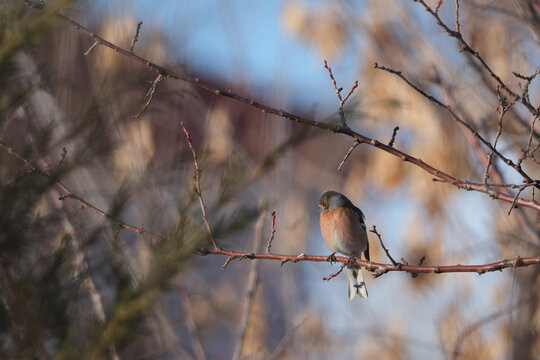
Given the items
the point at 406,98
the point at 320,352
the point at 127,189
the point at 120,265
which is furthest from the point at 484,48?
the point at 120,265

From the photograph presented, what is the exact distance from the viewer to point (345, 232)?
313 centimetres

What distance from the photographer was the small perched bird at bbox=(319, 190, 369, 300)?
3.14 metres

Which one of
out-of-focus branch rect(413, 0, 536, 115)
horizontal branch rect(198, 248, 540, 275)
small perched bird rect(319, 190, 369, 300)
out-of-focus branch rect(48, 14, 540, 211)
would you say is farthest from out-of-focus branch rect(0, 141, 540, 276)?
small perched bird rect(319, 190, 369, 300)

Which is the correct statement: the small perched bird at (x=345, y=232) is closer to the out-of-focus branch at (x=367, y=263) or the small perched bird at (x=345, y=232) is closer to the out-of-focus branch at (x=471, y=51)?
the out-of-focus branch at (x=367, y=263)

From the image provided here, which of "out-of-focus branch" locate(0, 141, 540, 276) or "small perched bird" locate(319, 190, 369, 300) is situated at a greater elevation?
"small perched bird" locate(319, 190, 369, 300)

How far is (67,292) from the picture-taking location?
1.73 metres

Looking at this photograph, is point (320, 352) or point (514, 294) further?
point (320, 352)

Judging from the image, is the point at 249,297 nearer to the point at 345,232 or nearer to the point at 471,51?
the point at 345,232

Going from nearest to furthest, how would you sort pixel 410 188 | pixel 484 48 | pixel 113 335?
pixel 113 335
pixel 484 48
pixel 410 188

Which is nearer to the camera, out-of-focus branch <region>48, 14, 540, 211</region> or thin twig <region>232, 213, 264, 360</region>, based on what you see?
out-of-focus branch <region>48, 14, 540, 211</region>

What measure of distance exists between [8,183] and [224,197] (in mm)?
695

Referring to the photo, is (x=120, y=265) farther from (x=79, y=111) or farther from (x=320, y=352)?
(x=320, y=352)

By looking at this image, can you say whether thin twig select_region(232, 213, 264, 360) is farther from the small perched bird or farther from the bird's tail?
the bird's tail

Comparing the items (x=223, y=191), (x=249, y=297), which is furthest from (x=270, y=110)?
(x=249, y=297)
